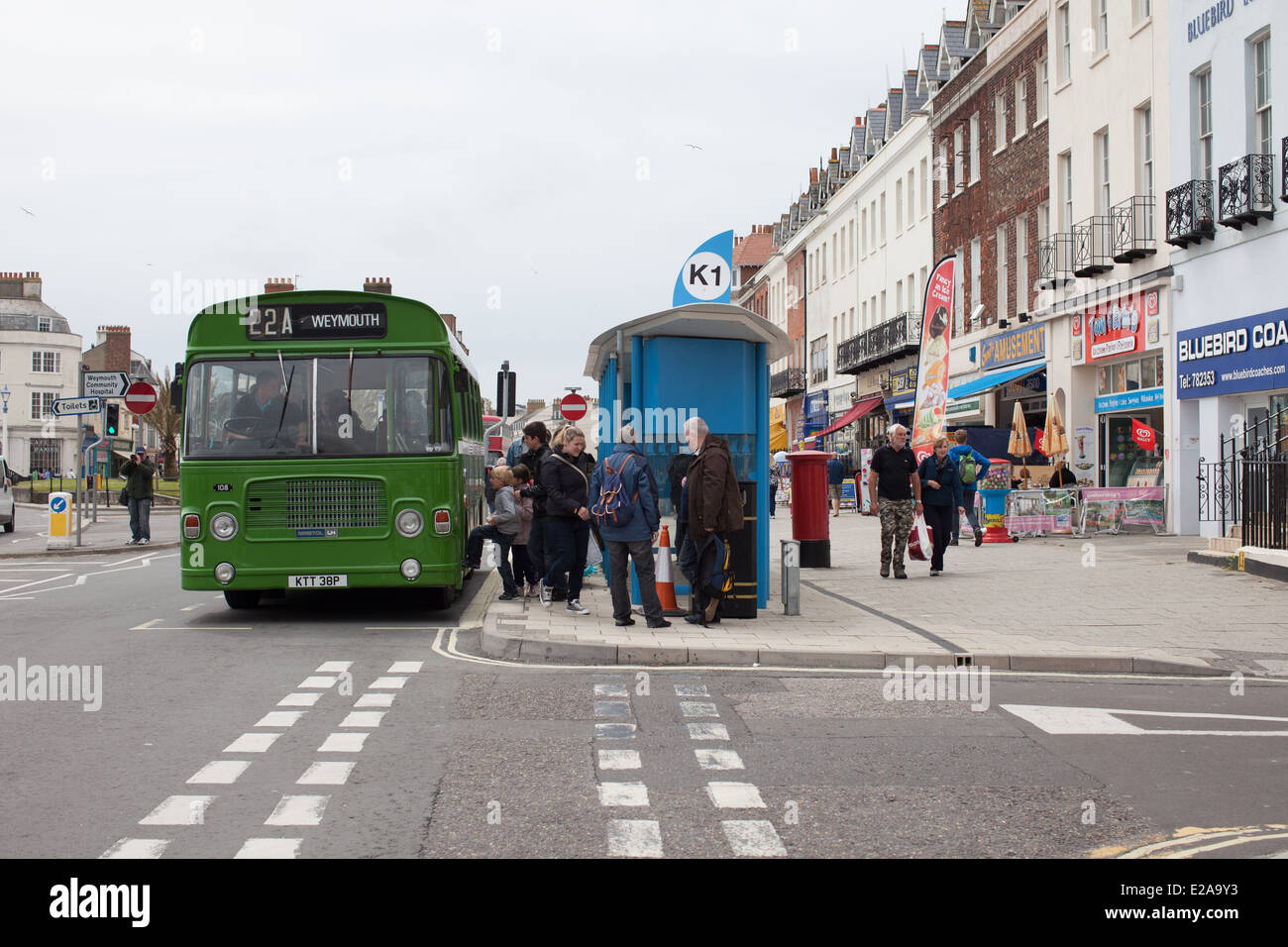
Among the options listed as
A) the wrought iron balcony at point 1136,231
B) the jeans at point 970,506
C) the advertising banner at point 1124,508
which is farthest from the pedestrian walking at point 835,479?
the jeans at point 970,506

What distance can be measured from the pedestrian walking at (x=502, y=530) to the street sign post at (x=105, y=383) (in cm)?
1441

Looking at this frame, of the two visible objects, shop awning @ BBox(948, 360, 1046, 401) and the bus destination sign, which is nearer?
the bus destination sign

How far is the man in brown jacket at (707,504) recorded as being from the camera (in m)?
11.4

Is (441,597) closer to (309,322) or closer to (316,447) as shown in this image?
(316,447)

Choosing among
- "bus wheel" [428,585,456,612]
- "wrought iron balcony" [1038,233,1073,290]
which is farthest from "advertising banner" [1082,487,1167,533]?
"bus wheel" [428,585,456,612]

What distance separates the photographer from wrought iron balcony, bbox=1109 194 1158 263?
83.1 ft

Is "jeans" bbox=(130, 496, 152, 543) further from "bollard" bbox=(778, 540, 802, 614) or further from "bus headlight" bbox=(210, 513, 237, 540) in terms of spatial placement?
"bollard" bbox=(778, 540, 802, 614)

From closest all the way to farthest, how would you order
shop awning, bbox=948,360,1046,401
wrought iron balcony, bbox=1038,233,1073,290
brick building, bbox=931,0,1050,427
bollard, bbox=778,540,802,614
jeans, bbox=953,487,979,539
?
bollard, bbox=778,540,802,614
jeans, bbox=953,487,979,539
wrought iron balcony, bbox=1038,233,1073,290
shop awning, bbox=948,360,1046,401
brick building, bbox=931,0,1050,427

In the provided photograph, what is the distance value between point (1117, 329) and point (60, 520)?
69.0ft

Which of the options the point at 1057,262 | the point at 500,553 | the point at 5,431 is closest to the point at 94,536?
the point at 500,553

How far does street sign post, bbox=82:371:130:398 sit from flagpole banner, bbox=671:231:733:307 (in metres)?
15.6

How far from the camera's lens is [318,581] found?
496 inches

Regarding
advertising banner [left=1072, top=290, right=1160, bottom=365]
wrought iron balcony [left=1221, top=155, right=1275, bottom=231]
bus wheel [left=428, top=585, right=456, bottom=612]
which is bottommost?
bus wheel [left=428, top=585, right=456, bottom=612]
